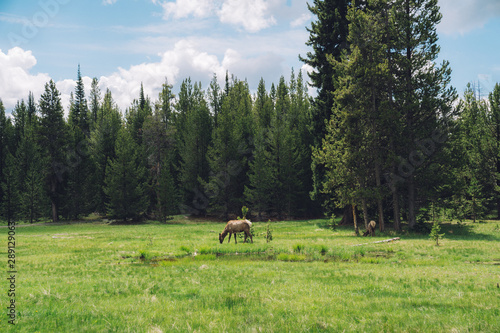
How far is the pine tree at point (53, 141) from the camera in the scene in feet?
198

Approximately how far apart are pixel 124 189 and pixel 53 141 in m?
15.7

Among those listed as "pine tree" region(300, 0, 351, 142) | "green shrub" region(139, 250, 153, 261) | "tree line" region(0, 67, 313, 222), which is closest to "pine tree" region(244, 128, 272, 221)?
"tree line" region(0, 67, 313, 222)

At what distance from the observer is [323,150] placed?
41.0m

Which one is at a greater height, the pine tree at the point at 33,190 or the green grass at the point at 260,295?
the pine tree at the point at 33,190

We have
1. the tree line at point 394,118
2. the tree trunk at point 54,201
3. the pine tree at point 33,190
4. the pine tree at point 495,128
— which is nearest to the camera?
the tree line at point 394,118

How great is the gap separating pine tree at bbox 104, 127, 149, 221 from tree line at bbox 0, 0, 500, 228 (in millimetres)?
202

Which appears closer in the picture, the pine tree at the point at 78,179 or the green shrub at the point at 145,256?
the green shrub at the point at 145,256

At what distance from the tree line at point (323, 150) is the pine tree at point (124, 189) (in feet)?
0.66

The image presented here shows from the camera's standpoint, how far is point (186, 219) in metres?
63.6

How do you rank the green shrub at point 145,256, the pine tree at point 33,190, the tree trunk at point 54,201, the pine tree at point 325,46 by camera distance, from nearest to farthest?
the green shrub at point 145,256
the pine tree at point 325,46
the pine tree at point 33,190
the tree trunk at point 54,201

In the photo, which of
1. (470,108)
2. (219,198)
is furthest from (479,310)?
(470,108)

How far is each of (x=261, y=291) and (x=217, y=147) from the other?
5526 cm

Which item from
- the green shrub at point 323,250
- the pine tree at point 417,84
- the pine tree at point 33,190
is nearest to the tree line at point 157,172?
the pine tree at point 33,190

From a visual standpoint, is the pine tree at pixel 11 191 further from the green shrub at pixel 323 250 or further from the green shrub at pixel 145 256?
the green shrub at pixel 323 250
